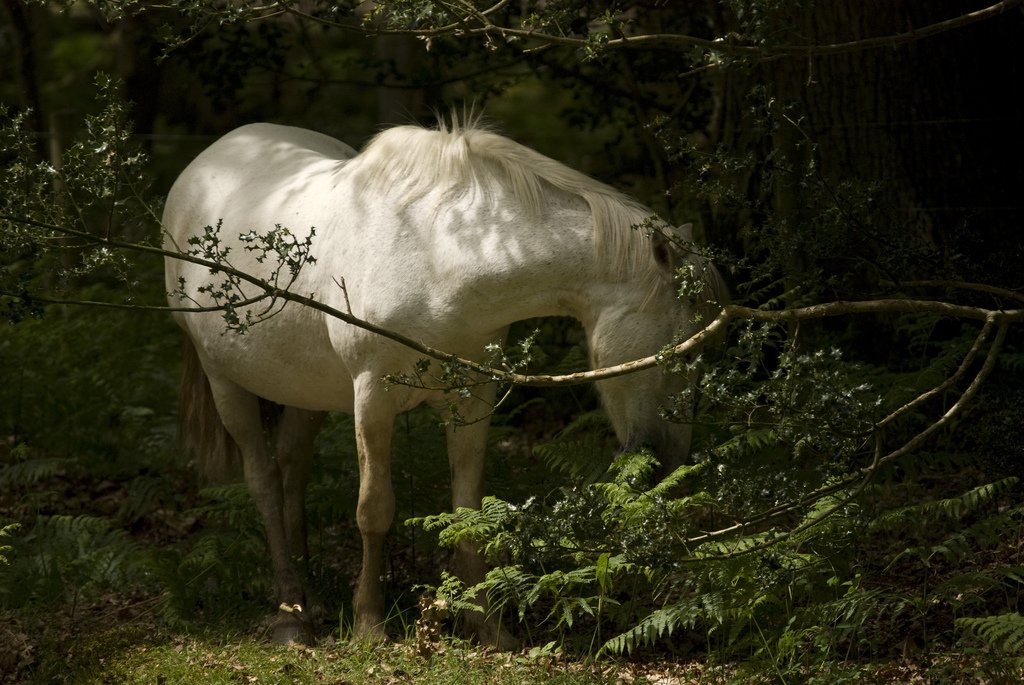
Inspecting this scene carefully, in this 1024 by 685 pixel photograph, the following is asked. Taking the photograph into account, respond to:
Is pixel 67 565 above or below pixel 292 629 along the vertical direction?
above

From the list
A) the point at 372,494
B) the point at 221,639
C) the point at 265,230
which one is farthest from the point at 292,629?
the point at 265,230

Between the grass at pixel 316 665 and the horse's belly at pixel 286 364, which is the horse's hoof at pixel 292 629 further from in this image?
the horse's belly at pixel 286 364

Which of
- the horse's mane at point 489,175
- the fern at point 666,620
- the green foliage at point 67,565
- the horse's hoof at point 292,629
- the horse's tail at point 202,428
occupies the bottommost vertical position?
the horse's hoof at point 292,629

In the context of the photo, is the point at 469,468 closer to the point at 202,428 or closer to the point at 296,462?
the point at 296,462

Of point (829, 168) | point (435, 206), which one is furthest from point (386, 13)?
point (829, 168)

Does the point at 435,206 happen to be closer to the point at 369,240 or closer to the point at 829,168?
the point at 369,240

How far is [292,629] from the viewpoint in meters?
5.12

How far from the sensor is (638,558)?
3.70 m

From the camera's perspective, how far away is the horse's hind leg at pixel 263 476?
18.1ft

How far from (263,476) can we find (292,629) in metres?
0.92

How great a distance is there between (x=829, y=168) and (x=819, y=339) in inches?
38.7

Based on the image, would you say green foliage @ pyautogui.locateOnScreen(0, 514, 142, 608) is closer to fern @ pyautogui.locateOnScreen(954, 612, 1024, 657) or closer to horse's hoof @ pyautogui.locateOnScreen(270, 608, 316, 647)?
horse's hoof @ pyautogui.locateOnScreen(270, 608, 316, 647)

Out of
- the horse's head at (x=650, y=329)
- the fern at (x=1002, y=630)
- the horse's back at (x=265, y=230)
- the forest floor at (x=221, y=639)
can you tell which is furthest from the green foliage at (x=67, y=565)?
the fern at (x=1002, y=630)

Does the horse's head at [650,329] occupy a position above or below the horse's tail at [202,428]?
above
